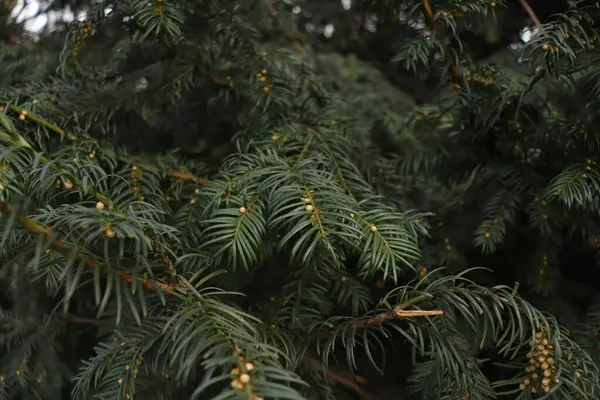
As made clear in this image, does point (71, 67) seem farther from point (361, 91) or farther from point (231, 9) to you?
point (361, 91)

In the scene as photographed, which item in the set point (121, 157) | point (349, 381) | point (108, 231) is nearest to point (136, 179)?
point (121, 157)

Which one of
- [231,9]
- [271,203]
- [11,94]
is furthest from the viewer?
[231,9]

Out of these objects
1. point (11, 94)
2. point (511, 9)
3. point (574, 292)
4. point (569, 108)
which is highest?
point (11, 94)

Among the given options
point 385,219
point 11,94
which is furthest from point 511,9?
point 11,94

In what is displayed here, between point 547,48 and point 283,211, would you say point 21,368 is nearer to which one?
point 283,211

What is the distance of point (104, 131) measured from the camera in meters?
0.78

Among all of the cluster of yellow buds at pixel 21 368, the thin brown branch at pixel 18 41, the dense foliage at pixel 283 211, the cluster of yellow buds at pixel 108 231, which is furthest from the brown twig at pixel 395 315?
Answer: the thin brown branch at pixel 18 41

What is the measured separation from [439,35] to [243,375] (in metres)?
0.54

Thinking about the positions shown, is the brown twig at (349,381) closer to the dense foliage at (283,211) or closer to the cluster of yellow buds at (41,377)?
the dense foliage at (283,211)

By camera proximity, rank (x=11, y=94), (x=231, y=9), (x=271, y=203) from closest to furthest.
→ (x=271, y=203) → (x=11, y=94) → (x=231, y=9)

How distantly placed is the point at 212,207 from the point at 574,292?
603 millimetres

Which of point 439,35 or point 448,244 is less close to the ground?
point 439,35

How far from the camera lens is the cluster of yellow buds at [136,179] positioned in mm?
681

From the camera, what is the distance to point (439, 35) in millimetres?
752
